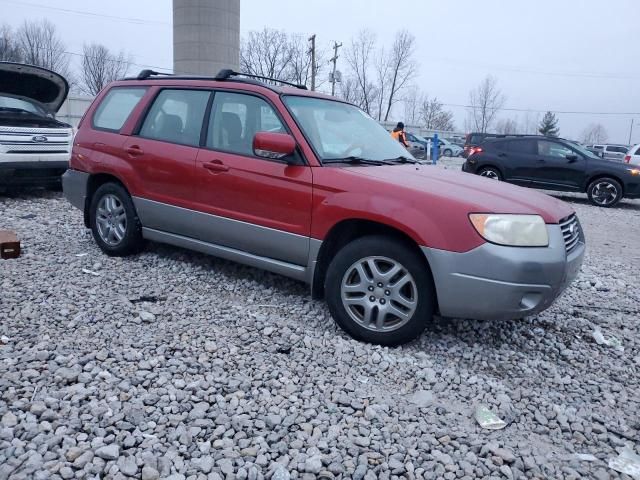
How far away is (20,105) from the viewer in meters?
8.94

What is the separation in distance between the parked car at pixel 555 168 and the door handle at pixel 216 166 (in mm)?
11064

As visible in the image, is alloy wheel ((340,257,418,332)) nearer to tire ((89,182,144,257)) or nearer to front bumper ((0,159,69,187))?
tire ((89,182,144,257))

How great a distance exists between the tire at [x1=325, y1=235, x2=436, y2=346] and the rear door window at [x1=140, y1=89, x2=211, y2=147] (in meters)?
1.88

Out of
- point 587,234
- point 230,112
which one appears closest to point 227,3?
point 587,234

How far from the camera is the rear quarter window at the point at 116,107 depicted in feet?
17.4

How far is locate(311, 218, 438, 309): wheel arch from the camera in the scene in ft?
12.2

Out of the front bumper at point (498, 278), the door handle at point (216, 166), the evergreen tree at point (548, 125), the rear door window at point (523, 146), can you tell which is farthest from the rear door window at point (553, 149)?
the evergreen tree at point (548, 125)

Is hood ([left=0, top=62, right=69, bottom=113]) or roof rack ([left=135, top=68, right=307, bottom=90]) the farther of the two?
hood ([left=0, top=62, right=69, bottom=113])

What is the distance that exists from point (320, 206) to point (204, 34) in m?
30.7

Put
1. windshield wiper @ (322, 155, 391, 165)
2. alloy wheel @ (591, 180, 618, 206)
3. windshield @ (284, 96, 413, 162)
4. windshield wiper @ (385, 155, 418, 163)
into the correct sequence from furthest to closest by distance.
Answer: alloy wheel @ (591, 180, 618, 206) < windshield wiper @ (385, 155, 418, 163) < windshield @ (284, 96, 413, 162) < windshield wiper @ (322, 155, 391, 165)

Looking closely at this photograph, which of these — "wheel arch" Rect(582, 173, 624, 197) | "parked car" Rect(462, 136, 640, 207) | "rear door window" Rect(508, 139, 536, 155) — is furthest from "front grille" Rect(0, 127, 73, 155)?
"wheel arch" Rect(582, 173, 624, 197)

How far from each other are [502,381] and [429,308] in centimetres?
64

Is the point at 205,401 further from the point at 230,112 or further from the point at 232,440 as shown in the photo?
the point at 230,112

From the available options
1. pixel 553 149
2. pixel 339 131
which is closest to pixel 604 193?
pixel 553 149
